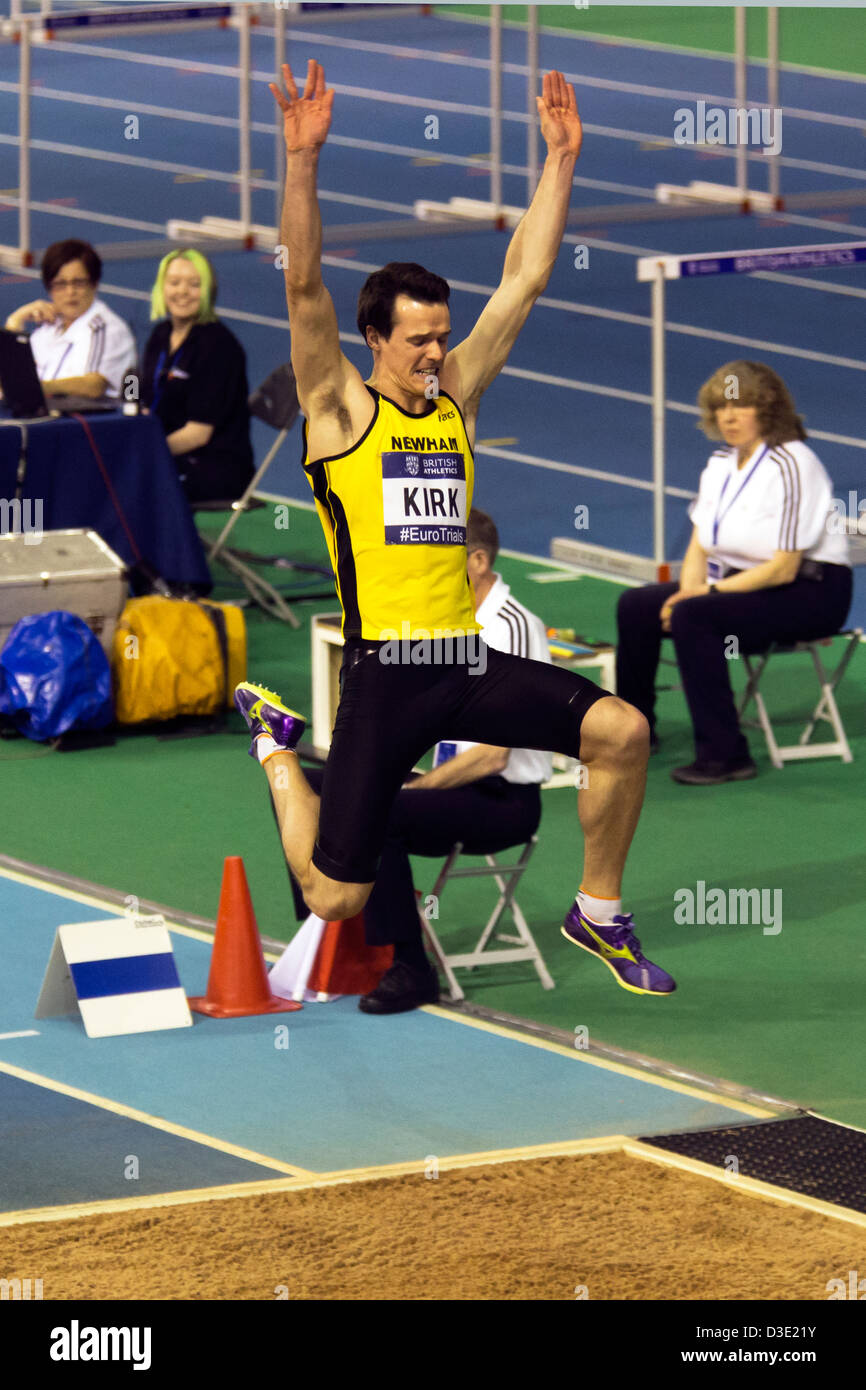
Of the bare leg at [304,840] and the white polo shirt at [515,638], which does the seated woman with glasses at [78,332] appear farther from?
the bare leg at [304,840]

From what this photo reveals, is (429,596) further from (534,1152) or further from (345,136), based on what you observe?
(345,136)

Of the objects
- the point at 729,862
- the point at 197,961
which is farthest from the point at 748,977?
the point at 197,961

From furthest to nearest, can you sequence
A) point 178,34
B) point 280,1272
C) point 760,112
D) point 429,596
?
point 178,34 → point 760,112 → point 429,596 → point 280,1272

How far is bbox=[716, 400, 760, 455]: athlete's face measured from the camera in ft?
36.1

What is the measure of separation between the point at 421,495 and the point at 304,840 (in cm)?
119

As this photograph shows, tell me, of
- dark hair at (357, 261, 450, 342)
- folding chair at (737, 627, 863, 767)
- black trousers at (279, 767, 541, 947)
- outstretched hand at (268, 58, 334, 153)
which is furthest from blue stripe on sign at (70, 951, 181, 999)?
folding chair at (737, 627, 863, 767)

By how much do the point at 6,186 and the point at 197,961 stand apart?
18656mm

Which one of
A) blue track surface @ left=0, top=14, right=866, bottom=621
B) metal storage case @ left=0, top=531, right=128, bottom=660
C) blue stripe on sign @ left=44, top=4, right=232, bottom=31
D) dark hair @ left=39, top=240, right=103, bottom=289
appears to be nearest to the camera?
metal storage case @ left=0, top=531, right=128, bottom=660

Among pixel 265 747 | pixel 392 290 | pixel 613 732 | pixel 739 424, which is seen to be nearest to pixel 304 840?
pixel 265 747

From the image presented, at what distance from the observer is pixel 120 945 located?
28.1 feet

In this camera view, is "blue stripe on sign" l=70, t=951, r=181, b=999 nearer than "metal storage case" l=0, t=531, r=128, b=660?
Yes

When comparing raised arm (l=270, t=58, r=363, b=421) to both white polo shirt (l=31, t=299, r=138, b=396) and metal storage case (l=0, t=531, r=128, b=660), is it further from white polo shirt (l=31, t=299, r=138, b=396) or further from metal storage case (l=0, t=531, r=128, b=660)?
white polo shirt (l=31, t=299, r=138, b=396)

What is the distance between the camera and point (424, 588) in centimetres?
707

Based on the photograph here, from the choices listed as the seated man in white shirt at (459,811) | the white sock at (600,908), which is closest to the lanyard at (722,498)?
the seated man in white shirt at (459,811)
